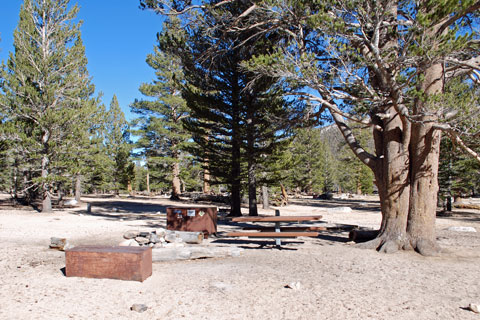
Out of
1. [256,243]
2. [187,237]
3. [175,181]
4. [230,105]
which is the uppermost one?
[230,105]

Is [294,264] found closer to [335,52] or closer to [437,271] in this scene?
[437,271]

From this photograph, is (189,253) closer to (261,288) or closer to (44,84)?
(261,288)

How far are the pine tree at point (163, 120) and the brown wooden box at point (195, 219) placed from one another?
19.1m

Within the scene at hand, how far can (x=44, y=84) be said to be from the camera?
17.6 metres

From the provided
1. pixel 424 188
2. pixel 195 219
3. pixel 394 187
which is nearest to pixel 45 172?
pixel 195 219

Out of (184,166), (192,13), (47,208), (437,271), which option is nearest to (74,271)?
(437,271)

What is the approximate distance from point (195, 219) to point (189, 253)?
10.1ft

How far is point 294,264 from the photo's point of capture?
6.60 metres

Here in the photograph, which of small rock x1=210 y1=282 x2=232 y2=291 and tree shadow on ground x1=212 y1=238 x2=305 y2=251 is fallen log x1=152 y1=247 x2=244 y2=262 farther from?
small rock x1=210 y1=282 x2=232 y2=291

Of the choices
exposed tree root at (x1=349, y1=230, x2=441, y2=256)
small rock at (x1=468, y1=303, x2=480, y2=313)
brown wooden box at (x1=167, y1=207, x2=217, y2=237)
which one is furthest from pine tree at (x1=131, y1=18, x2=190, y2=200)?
small rock at (x1=468, y1=303, x2=480, y2=313)

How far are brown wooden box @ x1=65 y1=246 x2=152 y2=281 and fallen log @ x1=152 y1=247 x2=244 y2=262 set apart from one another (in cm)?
139

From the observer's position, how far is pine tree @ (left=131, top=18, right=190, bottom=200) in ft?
95.9

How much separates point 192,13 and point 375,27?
6620 mm

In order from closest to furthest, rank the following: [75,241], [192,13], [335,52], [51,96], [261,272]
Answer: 1. [261,272]
2. [335,52]
3. [75,241]
4. [192,13]
5. [51,96]
